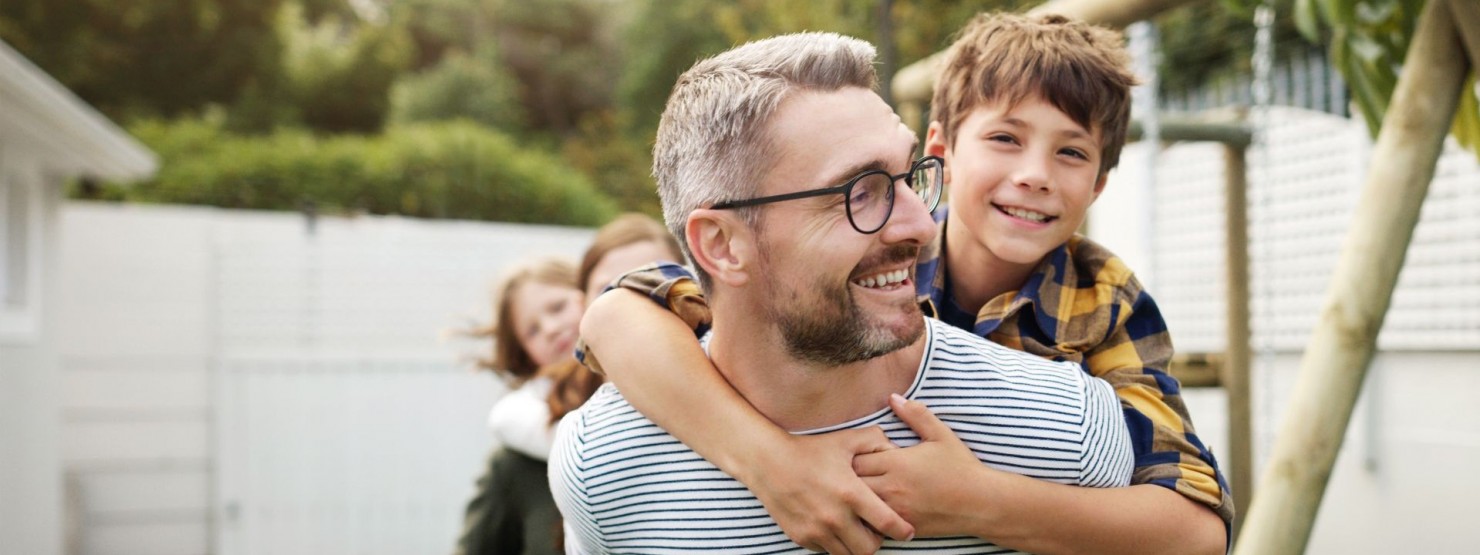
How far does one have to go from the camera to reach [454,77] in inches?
816

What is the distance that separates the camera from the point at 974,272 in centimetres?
166

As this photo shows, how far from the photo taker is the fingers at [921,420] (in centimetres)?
133

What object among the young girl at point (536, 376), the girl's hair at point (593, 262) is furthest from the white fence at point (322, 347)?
the girl's hair at point (593, 262)

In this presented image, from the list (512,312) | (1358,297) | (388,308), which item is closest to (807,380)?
(1358,297)

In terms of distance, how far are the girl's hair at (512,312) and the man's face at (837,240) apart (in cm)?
179

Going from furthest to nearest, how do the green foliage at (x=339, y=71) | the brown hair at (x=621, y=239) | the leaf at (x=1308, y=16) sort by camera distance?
the green foliage at (x=339, y=71)
the brown hair at (x=621, y=239)
the leaf at (x=1308, y=16)

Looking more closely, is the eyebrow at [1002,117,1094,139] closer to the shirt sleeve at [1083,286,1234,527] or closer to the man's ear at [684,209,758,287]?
the shirt sleeve at [1083,286,1234,527]

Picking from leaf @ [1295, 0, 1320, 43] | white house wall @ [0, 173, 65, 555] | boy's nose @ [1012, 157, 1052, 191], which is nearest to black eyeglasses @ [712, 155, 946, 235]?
boy's nose @ [1012, 157, 1052, 191]

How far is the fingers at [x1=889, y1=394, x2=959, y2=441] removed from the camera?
52.2 inches

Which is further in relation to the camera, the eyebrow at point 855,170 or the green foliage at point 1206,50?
the green foliage at point 1206,50

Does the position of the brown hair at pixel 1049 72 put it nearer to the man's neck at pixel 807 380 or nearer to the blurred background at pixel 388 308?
the man's neck at pixel 807 380

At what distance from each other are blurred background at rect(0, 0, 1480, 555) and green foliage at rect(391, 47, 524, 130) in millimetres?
6995

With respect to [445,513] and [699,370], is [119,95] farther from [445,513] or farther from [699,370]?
[699,370]

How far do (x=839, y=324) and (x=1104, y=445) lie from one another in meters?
0.31
